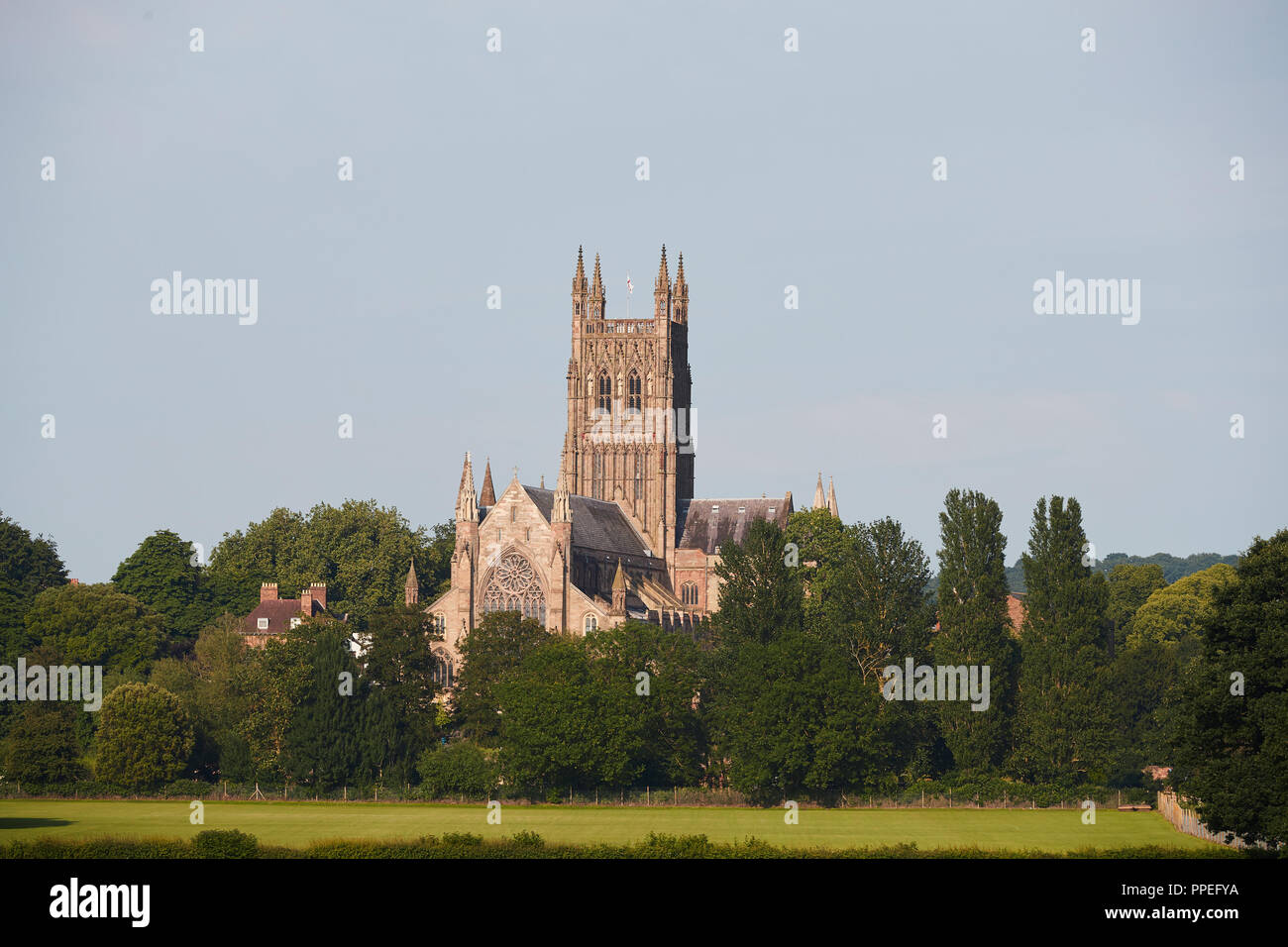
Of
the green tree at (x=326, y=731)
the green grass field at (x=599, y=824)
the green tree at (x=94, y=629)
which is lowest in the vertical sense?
the green grass field at (x=599, y=824)

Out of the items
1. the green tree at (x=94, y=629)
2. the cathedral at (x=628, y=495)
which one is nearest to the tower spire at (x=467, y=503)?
the cathedral at (x=628, y=495)

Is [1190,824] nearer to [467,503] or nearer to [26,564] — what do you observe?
[467,503]

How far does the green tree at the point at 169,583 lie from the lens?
404 feet

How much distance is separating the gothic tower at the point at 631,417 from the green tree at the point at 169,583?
85.8 feet

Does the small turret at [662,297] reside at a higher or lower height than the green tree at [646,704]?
higher

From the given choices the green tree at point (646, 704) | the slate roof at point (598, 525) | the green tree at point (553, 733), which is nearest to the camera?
the green tree at point (553, 733)

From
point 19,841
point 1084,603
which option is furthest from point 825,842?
point 1084,603

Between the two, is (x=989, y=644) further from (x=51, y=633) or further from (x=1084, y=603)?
(x=51, y=633)

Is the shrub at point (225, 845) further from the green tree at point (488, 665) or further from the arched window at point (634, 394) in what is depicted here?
the arched window at point (634, 394)

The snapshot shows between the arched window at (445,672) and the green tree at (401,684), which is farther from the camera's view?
the arched window at (445,672)

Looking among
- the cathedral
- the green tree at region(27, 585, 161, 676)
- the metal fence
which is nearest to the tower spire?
the cathedral

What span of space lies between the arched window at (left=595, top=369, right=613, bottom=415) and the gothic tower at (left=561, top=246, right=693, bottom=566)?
0.07 metres

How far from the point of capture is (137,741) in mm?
84562
